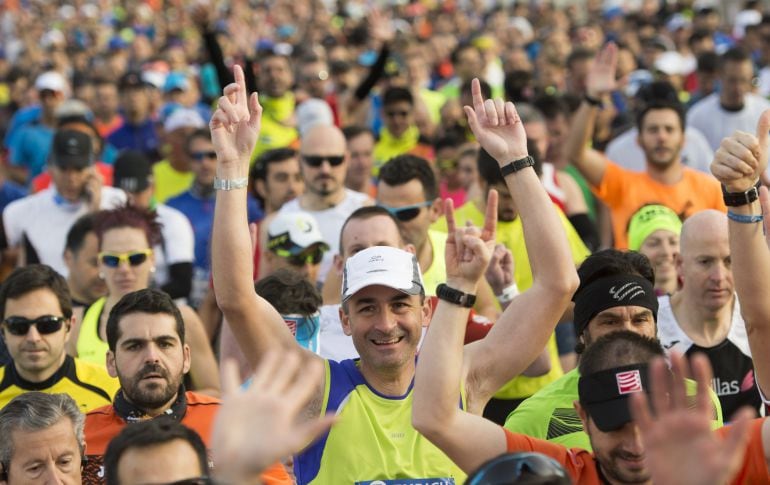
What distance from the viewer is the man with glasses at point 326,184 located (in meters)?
8.91

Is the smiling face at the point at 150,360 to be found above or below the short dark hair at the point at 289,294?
below

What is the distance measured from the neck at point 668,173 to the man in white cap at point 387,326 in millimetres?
4590

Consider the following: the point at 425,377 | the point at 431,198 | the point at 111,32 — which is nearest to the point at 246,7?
the point at 111,32

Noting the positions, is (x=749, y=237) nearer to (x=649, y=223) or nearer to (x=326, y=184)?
(x=649, y=223)

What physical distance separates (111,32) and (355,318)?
931 inches

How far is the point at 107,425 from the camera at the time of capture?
5625 mm

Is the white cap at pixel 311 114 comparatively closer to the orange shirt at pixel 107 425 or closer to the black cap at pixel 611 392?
the orange shirt at pixel 107 425

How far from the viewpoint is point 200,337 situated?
694cm

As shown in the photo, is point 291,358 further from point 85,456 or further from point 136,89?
point 136,89

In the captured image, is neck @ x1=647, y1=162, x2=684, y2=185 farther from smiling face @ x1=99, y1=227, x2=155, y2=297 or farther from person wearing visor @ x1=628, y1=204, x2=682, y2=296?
smiling face @ x1=99, y1=227, x2=155, y2=297

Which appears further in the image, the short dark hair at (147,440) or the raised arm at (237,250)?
the raised arm at (237,250)

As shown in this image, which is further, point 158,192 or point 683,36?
point 683,36

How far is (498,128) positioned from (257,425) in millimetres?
2277

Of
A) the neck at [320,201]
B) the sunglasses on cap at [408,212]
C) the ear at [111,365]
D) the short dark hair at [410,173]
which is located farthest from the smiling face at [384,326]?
the neck at [320,201]
